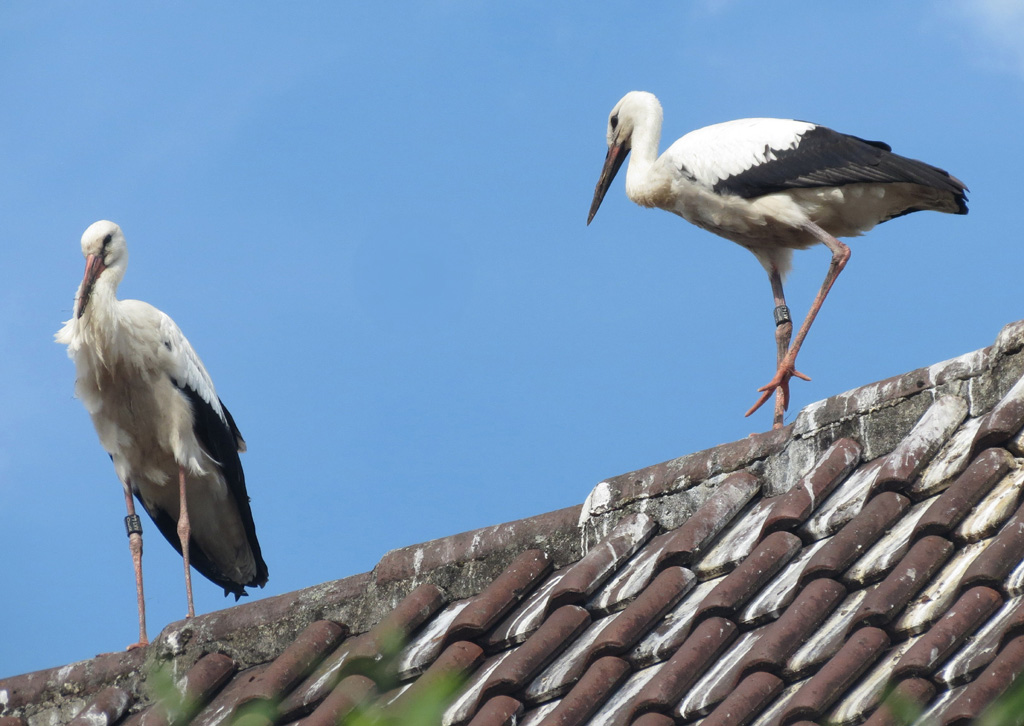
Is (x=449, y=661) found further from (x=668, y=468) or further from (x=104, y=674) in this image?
(x=104, y=674)

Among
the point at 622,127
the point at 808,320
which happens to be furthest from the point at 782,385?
the point at 622,127

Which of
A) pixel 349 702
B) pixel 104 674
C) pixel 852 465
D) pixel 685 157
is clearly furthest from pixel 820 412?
pixel 685 157

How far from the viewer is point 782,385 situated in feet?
22.1

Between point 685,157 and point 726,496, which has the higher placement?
point 685,157

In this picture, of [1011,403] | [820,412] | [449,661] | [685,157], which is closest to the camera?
[1011,403]

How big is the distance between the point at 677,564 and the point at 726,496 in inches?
11.2

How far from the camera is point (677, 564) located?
3.79m

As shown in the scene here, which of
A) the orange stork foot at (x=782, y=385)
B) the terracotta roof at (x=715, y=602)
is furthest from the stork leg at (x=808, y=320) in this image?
the terracotta roof at (x=715, y=602)

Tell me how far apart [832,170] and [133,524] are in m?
4.00

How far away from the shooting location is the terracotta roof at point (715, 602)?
9.59ft

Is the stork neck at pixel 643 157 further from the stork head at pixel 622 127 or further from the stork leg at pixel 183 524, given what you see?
the stork leg at pixel 183 524

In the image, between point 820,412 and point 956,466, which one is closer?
point 956,466

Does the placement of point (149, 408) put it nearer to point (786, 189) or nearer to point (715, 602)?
point (786, 189)

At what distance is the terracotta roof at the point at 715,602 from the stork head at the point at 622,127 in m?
4.23
